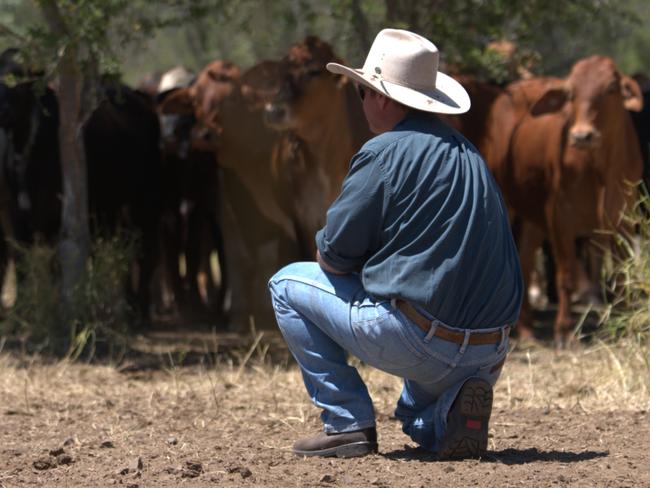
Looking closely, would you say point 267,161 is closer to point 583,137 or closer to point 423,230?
point 583,137

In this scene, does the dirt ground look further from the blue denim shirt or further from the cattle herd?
the cattle herd

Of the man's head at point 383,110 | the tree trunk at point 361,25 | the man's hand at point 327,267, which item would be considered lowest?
the man's hand at point 327,267

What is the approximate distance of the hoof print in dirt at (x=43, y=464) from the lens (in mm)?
5523

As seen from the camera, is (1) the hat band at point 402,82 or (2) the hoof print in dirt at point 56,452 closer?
(1) the hat band at point 402,82

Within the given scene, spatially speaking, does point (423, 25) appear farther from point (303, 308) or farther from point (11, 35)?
point (303, 308)

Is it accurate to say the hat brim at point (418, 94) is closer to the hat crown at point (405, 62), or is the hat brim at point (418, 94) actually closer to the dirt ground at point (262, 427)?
the hat crown at point (405, 62)

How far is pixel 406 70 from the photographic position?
536 cm

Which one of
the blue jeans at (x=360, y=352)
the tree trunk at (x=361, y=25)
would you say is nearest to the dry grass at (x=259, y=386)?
the blue jeans at (x=360, y=352)

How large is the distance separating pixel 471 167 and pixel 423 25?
5.94m

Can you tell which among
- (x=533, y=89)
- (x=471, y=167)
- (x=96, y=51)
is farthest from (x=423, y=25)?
(x=471, y=167)

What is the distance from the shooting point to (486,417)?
536cm

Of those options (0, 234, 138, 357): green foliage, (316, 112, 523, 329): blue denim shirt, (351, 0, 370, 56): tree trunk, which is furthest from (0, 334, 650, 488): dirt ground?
(351, 0, 370, 56): tree trunk

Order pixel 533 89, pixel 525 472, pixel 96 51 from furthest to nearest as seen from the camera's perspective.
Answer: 1. pixel 533 89
2. pixel 96 51
3. pixel 525 472

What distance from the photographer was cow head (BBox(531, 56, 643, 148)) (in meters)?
9.81
